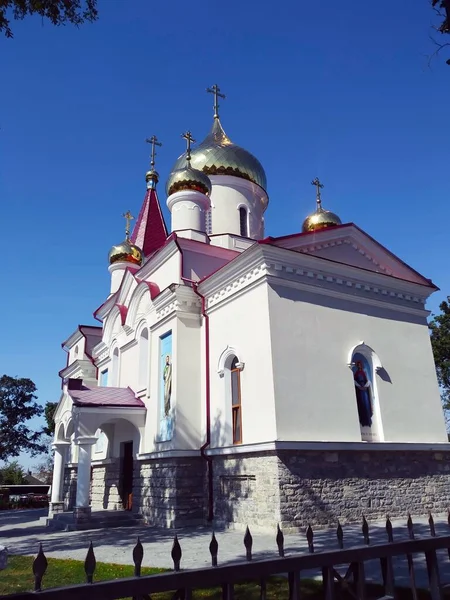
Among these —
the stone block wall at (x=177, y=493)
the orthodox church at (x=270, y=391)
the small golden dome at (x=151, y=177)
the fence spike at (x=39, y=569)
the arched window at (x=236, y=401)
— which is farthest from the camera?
the small golden dome at (x=151, y=177)

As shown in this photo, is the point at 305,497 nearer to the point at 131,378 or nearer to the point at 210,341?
the point at 210,341

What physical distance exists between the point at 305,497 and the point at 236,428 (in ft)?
6.43

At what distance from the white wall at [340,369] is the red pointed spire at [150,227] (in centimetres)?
910

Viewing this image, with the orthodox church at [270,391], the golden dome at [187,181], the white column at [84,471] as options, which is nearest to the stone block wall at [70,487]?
the orthodox church at [270,391]

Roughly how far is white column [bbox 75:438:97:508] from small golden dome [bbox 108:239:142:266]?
7.53 meters

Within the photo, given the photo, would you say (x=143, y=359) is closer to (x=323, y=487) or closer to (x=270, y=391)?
(x=270, y=391)

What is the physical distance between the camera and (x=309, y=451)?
9.11 m

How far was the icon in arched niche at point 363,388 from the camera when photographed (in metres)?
10.5

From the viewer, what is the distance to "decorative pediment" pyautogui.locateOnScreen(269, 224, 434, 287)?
11.3 metres

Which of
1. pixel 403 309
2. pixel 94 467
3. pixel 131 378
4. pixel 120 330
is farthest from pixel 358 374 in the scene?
pixel 94 467

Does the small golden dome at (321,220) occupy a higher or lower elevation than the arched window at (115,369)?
higher

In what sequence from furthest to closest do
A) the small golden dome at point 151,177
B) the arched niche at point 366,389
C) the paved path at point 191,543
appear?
1. the small golden dome at point 151,177
2. the arched niche at point 366,389
3. the paved path at point 191,543

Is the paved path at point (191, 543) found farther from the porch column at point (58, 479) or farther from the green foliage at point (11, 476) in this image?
the green foliage at point (11, 476)

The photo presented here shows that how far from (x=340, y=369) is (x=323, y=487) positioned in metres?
2.33
